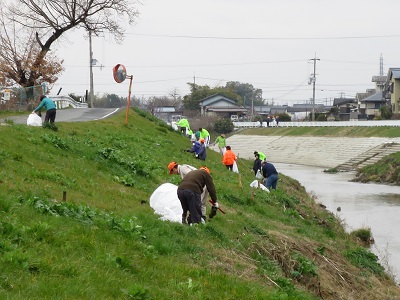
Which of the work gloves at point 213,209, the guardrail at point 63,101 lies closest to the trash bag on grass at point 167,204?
the work gloves at point 213,209

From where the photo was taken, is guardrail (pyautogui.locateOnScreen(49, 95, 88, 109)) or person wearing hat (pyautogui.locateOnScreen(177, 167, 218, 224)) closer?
person wearing hat (pyautogui.locateOnScreen(177, 167, 218, 224))

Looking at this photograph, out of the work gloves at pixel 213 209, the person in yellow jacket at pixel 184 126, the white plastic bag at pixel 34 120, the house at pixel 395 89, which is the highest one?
the house at pixel 395 89

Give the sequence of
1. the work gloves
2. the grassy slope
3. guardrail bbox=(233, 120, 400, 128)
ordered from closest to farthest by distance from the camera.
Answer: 1. the grassy slope
2. the work gloves
3. guardrail bbox=(233, 120, 400, 128)

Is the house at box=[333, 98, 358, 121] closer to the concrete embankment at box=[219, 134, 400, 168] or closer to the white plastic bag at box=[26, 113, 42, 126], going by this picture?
the concrete embankment at box=[219, 134, 400, 168]

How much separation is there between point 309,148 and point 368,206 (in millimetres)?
44300

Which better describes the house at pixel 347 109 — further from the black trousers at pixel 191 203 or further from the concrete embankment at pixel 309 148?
the black trousers at pixel 191 203

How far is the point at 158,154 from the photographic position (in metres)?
26.0

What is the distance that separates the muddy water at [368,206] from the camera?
2203cm

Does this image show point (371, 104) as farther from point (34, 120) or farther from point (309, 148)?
point (34, 120)

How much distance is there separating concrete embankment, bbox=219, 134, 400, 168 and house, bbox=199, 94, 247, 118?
1019 inches

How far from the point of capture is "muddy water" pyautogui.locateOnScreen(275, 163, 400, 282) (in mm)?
22031

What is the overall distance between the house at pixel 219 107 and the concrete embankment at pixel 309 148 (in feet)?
84.9

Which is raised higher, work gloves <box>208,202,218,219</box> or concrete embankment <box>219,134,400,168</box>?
work gloves <box>208,202,218,219</box>

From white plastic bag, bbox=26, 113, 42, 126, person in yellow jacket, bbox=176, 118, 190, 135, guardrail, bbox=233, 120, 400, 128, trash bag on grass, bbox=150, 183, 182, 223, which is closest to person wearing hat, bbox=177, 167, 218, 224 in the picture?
trash bag on grass, bbox=150, 183, 182, 223
